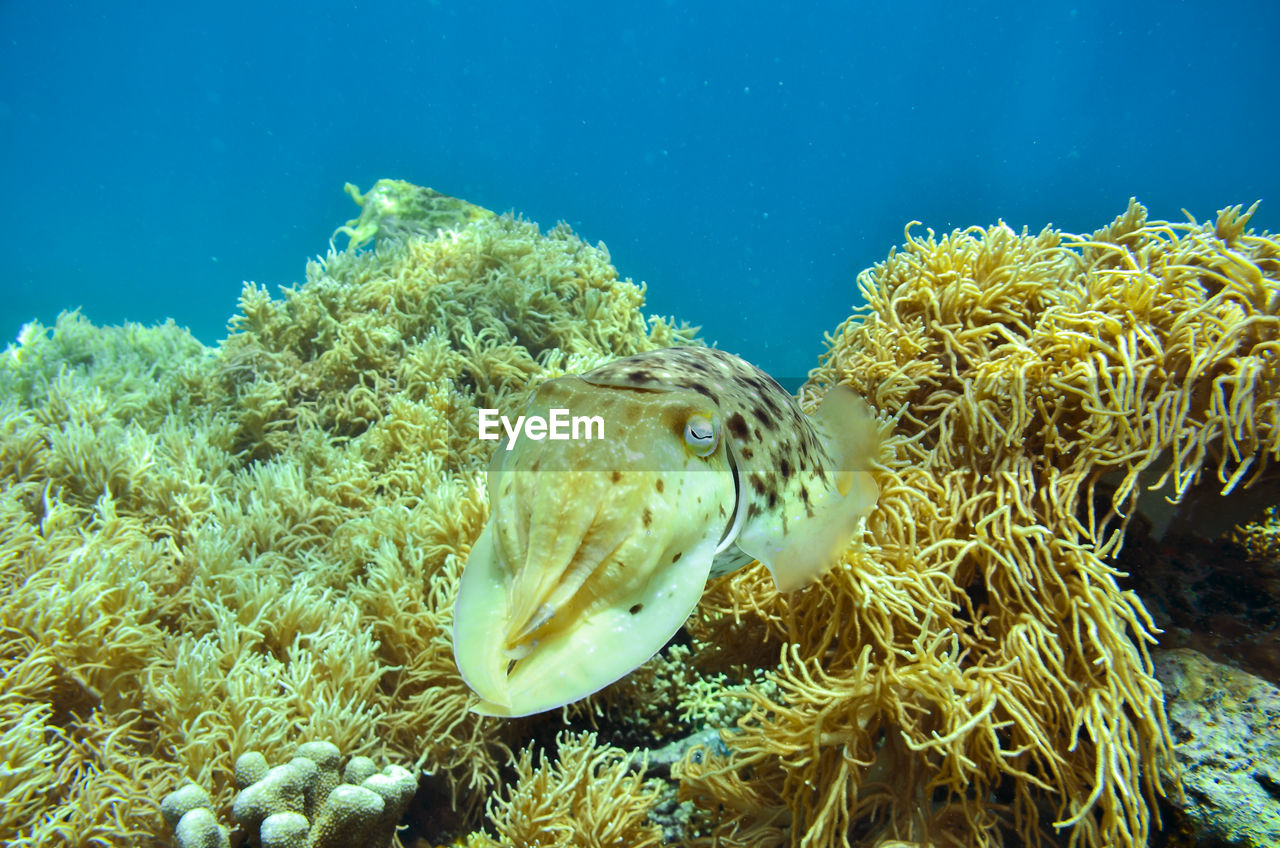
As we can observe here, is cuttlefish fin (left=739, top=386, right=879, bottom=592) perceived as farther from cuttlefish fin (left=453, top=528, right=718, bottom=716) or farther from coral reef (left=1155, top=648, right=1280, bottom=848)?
coral reef (left=1155, top=648, right=1280, bottom=848)

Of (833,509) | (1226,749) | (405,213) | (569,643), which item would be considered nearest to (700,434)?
(569,643)

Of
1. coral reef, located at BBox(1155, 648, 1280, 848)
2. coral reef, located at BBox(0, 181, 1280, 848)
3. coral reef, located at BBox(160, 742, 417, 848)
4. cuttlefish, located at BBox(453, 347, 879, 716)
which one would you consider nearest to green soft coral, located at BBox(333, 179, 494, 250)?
coral reef, located at BBox(0, 181, 1280, 848)

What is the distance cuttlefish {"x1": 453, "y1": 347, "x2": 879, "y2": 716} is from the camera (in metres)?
1.27

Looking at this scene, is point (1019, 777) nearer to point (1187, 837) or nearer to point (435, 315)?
point (1187, 837)

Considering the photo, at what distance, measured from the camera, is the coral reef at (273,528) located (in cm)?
290

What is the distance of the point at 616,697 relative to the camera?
342 centimetres

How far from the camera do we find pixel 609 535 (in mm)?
1343

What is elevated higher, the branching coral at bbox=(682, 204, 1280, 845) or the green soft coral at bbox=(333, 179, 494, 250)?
the green soft coral at bbox=(333, 179, 494, 250)

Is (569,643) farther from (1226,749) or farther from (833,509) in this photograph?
(1226,749)

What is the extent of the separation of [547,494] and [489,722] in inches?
93.1

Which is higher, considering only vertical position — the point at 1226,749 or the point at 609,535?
the point at 609,535

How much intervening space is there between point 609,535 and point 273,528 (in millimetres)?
3737

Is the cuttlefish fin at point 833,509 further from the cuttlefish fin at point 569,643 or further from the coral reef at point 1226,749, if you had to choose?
the coral reef at point 1226,749

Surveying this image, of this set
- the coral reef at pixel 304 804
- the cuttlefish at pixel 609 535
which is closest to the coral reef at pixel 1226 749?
A: the cuttlefish at pixel 609 535
